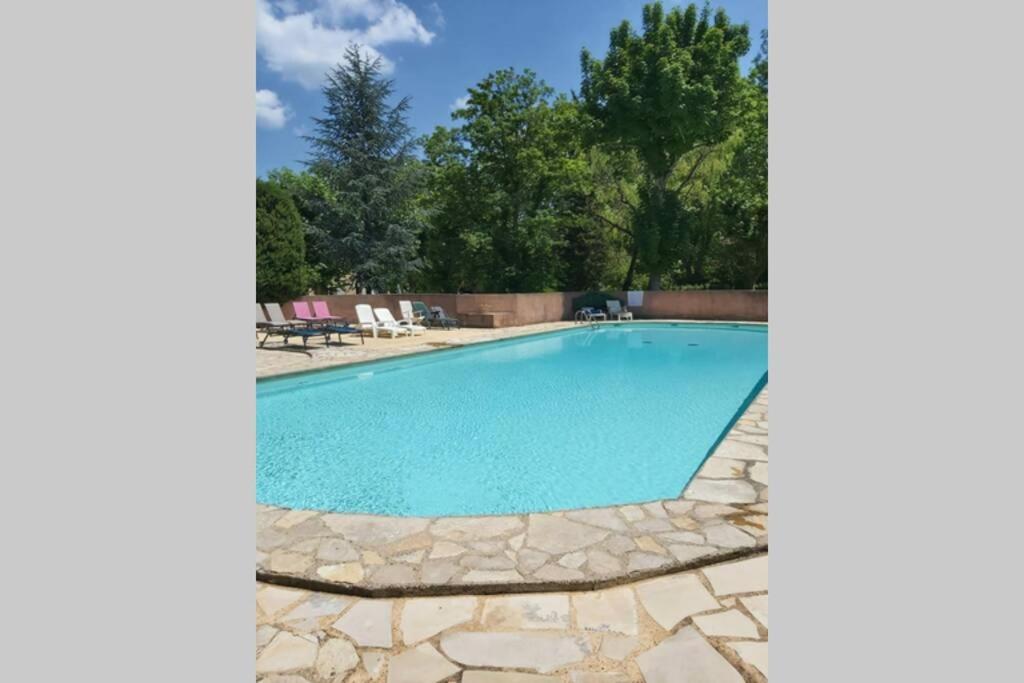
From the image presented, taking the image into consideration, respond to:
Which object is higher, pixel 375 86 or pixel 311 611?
pixel 375 86

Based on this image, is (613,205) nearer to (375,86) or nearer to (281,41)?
(375,86)

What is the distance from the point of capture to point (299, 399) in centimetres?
841

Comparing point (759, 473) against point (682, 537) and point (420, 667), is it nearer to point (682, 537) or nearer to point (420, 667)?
point (682, 537)

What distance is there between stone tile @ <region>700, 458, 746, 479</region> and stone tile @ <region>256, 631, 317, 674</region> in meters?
2.97

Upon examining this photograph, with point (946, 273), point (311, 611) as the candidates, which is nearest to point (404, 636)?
point (311, 611)

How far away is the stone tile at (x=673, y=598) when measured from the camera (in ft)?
7.61

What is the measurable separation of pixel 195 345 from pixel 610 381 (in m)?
9.43

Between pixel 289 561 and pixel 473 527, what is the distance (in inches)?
41.3

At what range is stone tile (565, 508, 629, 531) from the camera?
3145mm

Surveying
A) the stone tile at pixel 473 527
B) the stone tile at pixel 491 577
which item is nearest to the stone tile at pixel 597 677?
the stone tile at pixel 491 577

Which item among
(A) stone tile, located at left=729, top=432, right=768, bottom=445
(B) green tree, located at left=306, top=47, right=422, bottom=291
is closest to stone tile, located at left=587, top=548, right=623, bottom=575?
(A) stone tile, located at left=729, top=432, right=768, bottom=445

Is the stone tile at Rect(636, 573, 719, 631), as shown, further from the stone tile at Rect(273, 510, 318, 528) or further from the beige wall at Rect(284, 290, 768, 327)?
the beige wall at Rect(284, 290, 768, 327)

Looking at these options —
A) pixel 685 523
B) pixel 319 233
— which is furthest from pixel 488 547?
pixel 319 233

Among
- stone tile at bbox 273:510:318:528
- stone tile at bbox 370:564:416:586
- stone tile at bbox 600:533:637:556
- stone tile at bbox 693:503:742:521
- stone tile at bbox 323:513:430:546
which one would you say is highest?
stone tile at bbox 693:503:742:521
